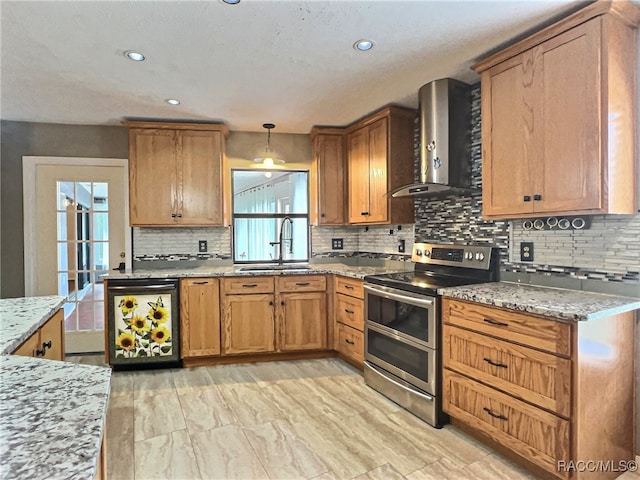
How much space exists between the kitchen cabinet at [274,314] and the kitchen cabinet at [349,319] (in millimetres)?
159

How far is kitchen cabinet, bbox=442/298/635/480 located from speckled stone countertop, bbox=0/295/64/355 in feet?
7.07

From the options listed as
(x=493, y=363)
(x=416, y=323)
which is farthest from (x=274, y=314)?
(x=493, y=363)

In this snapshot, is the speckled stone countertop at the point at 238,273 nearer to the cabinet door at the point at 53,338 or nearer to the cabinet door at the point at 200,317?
the cabinet door at the point at 200,317

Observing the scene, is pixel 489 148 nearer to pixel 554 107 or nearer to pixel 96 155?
pixel 554 107

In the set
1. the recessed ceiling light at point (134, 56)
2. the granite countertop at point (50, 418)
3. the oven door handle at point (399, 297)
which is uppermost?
the recessed ceiling light at point (134, 56)

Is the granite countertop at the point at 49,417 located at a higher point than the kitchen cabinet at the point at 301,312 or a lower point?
higher

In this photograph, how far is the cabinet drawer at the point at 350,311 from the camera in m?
3.23

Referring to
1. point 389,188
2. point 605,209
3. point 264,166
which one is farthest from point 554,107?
point 264,166

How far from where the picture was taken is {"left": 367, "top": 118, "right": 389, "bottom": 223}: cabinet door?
3434mm

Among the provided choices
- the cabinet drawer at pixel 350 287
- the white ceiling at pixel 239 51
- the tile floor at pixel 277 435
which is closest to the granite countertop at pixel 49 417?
the tile floor at pixel 277 435

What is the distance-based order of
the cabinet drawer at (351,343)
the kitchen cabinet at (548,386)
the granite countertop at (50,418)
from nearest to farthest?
the granite countertop at (50,418) → the kitchen cabinet at (548,386) → the cabinet drawer at (351,343)

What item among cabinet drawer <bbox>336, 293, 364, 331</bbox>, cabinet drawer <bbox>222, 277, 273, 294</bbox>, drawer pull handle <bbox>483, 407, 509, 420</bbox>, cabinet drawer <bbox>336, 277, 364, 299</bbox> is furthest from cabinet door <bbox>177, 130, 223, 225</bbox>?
drawer pull handle <bbox>483, 407, 509, 420</bbox>

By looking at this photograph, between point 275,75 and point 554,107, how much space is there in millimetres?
1820

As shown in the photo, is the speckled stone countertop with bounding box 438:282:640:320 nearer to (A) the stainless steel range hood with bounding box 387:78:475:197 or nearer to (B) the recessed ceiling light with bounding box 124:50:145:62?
(A) the stainless steel range hood with bounding box 387:78:475:197
